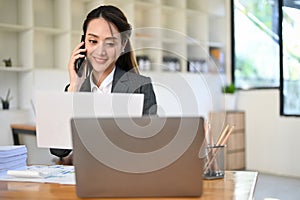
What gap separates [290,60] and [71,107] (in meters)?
4.11

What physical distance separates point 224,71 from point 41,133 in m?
4.60

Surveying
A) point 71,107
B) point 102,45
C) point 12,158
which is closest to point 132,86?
point 102,45

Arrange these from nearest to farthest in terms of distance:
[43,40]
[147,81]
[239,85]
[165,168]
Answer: [165,168]
[147,81]
[43,40]
[239,85]

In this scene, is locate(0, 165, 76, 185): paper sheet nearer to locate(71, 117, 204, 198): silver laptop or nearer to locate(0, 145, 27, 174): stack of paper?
locate(0, 145, 27, 174): stack of paper

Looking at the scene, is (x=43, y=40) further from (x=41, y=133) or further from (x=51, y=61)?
(x=41, y=133)

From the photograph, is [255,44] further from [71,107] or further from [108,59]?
[71,107]

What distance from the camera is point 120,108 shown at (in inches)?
47.4

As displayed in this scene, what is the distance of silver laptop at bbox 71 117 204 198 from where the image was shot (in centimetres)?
90

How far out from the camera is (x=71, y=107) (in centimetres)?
121

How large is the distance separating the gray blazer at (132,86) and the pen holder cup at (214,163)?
0.36m

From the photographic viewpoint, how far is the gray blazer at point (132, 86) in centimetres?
155

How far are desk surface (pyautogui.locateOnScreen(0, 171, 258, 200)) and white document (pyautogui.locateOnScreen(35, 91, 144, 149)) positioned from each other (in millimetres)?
166

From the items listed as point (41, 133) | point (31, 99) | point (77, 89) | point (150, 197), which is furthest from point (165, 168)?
point (31, 99)

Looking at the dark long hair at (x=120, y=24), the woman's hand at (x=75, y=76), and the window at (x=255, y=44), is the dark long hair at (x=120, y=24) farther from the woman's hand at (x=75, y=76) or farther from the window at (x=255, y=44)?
Result: the window at (x=255, y=44)
